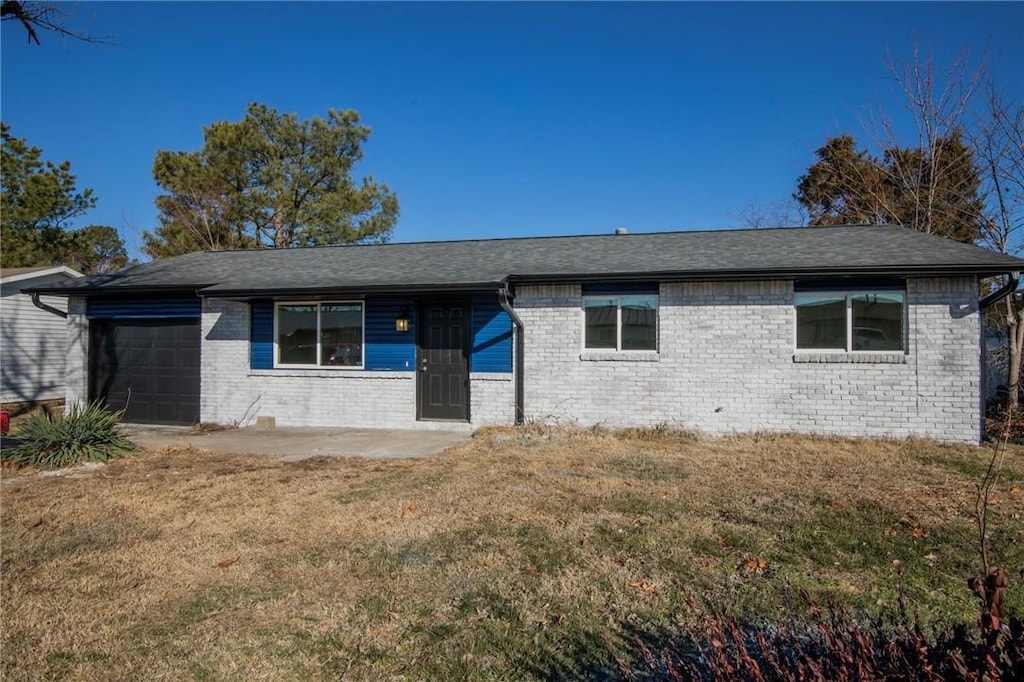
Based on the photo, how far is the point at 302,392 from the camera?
11133 mm

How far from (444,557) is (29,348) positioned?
18227 mm

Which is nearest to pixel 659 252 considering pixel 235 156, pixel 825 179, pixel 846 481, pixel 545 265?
pixel 545 265

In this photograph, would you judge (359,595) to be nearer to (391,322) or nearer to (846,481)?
(846,481)

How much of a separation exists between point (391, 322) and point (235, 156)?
17331 millimetres

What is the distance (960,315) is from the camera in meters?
8.71

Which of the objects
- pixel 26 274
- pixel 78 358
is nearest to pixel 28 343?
pixel 26 274

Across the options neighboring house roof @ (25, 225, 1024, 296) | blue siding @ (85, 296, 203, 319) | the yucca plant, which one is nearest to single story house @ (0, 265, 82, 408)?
blue siding @ (85, 296, 203, 319)

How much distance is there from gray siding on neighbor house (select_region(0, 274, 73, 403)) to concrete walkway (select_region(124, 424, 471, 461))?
814 cm

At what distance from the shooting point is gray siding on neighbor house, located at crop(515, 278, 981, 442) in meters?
8.76

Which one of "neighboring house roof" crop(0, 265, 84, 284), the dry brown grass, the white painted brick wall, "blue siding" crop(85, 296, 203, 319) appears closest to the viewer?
the dry brown grass

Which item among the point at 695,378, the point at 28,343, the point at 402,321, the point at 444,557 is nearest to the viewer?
the point at 444,557

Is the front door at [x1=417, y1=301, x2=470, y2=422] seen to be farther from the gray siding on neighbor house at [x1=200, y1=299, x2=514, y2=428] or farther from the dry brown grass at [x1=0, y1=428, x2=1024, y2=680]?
the dry brown grass at [x1=0, y1=428, x2=1024, y2=680]

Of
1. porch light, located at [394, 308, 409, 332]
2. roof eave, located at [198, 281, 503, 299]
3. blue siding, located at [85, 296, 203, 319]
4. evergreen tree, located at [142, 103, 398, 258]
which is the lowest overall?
porch light, located at [394, 308, 409, 332]

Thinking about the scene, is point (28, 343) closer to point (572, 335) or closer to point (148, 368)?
point (148, 368)
